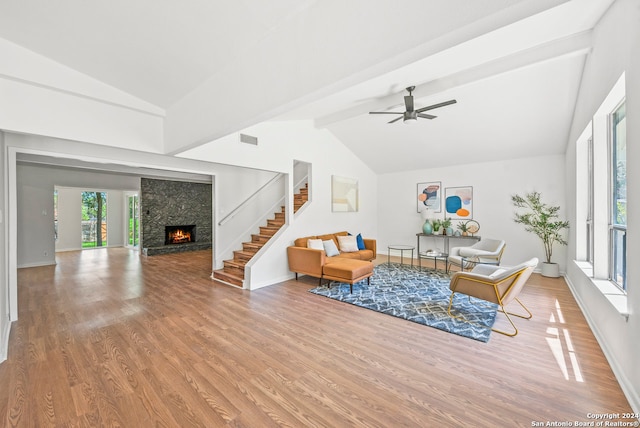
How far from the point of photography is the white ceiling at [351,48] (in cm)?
148

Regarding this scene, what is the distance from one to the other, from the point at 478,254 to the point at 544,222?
150cm

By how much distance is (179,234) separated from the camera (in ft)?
31.1

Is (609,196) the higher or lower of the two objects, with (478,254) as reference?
higher

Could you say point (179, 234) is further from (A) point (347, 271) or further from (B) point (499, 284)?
(B) point (499, 284)

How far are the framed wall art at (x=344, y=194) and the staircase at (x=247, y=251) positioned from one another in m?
0.76

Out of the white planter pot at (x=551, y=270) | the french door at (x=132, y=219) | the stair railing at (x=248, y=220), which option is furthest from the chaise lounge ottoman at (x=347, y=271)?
the french door at (x=132, y=219)

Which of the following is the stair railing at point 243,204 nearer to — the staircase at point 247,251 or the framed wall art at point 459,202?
the staircase at point 247,251

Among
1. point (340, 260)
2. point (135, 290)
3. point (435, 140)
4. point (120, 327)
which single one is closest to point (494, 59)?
point (435, 140)

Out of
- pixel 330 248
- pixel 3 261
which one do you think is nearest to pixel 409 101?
pixel 330 248

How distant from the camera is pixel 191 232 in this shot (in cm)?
986

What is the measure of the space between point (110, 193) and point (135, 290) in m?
7.96

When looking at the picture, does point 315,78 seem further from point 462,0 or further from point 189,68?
point 189,68

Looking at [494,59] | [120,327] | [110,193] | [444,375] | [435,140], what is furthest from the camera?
[110,193]

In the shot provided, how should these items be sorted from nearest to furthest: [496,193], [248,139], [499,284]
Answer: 1. [499,284]
2. [248,139]
3. [496,193]
